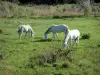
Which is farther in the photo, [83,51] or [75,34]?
[75,34]

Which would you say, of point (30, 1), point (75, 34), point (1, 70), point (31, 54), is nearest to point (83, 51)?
point (75, 34)

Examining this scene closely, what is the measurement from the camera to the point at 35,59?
682 inches

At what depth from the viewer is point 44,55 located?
55.7 feet

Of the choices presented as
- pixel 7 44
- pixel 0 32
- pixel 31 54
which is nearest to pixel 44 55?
pixel 31 54

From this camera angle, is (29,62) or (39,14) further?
(39,14)

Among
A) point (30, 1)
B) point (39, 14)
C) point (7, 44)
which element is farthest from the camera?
point (30, 1)

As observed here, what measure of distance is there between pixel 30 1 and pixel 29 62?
7632cm

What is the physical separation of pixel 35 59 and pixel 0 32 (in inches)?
593

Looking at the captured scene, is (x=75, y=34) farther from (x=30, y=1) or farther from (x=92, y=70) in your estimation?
(x=30, y=1)

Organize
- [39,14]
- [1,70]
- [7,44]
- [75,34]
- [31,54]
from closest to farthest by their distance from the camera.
→ [1,70], [31,54], [75,34], [7,44], [39,14]

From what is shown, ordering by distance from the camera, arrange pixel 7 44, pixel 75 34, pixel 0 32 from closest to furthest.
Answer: pixel 75 34 → pixel 7 44 → pixel 0 32

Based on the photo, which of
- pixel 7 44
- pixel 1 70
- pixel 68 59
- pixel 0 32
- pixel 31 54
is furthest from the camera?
pixel 0 32

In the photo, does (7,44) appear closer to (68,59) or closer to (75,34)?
(75,34)

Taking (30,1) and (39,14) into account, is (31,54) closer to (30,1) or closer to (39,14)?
(39,14)
